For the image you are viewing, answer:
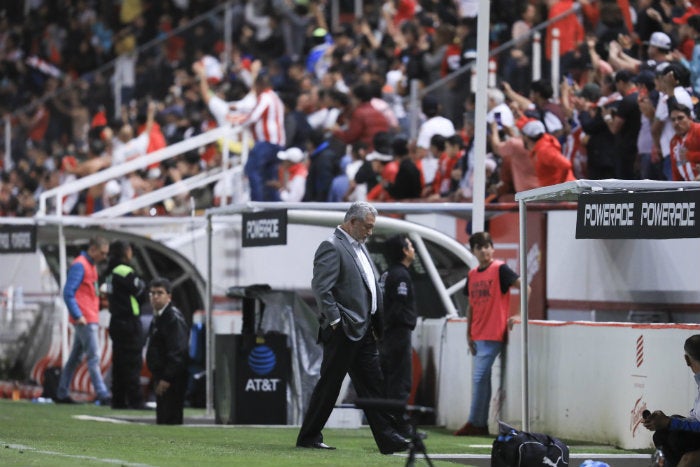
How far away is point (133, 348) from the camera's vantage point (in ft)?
66.0

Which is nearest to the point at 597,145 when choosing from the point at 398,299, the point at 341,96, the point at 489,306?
the point at 489,306

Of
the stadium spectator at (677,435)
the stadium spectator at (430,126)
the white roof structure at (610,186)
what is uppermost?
the stadium spectator at (430,126)

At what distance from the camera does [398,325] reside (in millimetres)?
16734

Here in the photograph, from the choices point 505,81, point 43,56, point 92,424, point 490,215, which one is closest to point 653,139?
point 490,215

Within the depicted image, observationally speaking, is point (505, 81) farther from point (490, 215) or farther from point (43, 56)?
point (43, 56)

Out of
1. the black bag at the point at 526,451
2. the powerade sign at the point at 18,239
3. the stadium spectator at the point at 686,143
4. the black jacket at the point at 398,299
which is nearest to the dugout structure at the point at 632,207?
the black bag at the point at 526,451

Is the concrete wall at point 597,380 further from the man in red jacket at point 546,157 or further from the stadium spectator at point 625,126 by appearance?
the stadium spectator at point 625,126

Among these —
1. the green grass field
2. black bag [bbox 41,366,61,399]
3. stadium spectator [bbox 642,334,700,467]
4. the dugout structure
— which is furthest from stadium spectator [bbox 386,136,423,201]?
stadium spectator [bbox 642,334,700,467]

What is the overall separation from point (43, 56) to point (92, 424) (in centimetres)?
2446

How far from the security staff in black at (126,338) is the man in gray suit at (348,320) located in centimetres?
675

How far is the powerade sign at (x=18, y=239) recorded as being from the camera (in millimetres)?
21266

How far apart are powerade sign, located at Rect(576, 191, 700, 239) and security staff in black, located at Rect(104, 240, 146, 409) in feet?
26.5

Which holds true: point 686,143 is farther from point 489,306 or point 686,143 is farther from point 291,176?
point 291,176

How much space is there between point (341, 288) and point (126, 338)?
280 inches
